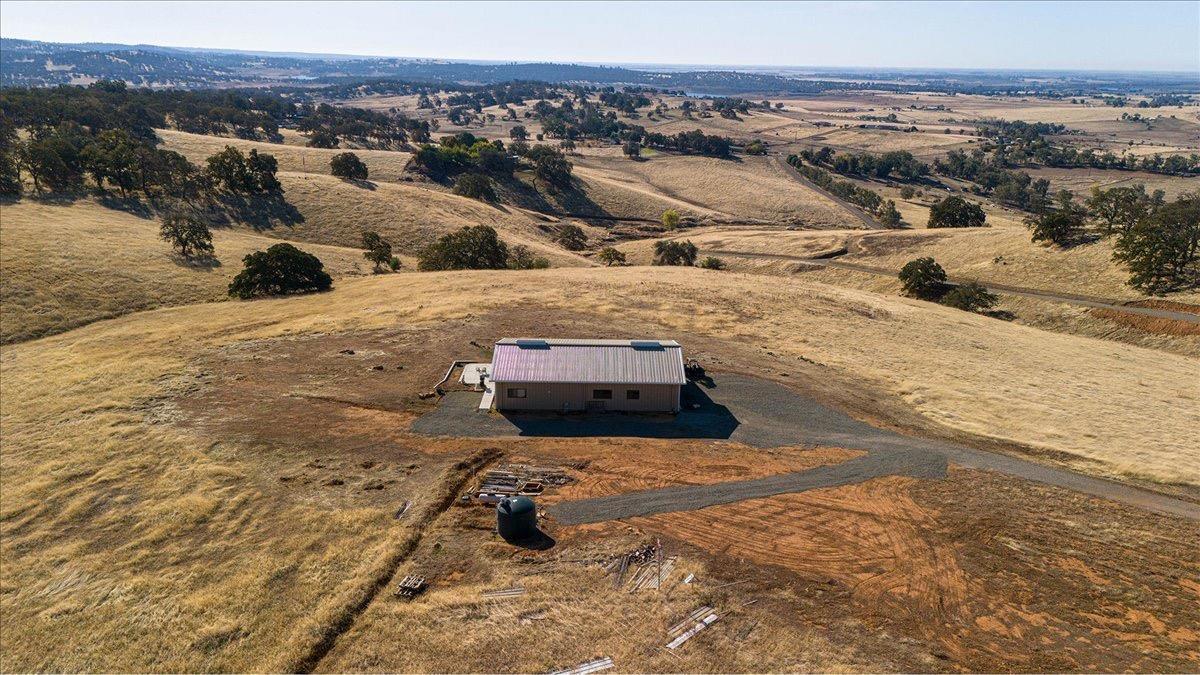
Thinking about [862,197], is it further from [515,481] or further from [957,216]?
[515,481]

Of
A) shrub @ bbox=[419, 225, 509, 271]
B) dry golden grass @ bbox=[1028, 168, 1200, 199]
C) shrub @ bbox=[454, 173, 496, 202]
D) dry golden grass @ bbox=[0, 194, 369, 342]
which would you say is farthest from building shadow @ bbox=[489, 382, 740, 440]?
dry golden grass @ bbox=[1028, 168, 1200, 199]

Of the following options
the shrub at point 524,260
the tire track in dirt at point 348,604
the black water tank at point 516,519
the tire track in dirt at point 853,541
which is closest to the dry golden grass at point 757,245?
the shrub at point 524,260

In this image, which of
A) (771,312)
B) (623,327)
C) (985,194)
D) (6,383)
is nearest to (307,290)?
(6,383)

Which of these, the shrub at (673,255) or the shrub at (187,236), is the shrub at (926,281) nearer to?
the shrub at (673,255)

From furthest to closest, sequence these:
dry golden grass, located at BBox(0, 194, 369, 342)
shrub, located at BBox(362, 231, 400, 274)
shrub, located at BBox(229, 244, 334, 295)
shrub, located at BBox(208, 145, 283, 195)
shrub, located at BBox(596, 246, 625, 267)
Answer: shrub, located at BBox(208, 145, 283, 195) → shrub, located at BBox(596, 246, 625, 267) → shrub, located at BBox(362, 231, 400, 274) → shrub, located at BBox(229, 244, 334, 295) → dry golden grass, located at BBox(0, 194, 369, 342)

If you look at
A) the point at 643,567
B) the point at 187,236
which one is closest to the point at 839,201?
the point at 187,236

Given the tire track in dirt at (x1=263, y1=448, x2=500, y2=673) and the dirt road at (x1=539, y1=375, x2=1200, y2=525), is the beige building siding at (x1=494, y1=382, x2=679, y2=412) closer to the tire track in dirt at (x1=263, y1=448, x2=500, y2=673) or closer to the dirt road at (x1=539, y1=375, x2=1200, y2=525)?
the dirt road at (x1=539, y1=375, x2=1200, y2=525)

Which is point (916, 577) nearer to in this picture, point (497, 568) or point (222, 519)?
point (497, 568)

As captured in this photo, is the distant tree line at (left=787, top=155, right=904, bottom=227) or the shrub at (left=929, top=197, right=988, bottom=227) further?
the distant tree line at (left=787, top=155, right=904, bottom=227)
